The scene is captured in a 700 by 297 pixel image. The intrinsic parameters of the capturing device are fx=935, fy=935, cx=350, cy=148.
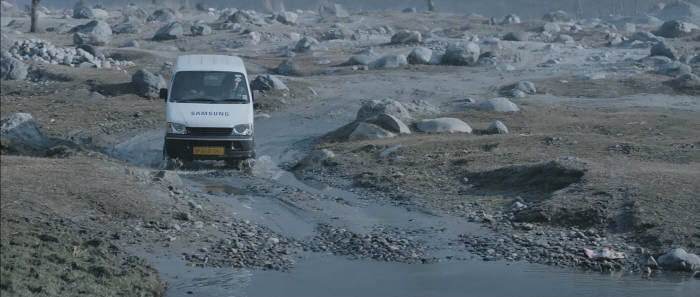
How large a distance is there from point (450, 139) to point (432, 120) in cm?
193

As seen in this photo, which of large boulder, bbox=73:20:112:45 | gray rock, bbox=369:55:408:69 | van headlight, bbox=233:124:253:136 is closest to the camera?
van headlight, bbox=233:124:253:136

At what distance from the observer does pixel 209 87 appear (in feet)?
60.6

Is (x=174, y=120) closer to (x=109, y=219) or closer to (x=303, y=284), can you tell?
(x=109, y=219)

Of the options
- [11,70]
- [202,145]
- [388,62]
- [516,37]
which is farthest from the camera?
[516,37]

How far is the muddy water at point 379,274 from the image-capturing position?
417 inches

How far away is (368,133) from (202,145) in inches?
201

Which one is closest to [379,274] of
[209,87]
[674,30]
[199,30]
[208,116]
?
[208,116]

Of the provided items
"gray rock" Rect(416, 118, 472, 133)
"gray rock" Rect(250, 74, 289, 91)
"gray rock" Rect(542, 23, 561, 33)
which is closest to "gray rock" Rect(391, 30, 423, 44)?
"gray rock" Rect(542, 23, 561, 33)

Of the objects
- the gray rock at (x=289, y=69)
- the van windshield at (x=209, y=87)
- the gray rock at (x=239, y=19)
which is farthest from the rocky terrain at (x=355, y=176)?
the gray rock at (x=239, y=19)

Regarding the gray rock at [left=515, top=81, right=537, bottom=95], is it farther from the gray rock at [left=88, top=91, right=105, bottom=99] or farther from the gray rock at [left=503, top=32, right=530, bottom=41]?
the gray rock at [left=503, top=32, right=530, bottom=41]

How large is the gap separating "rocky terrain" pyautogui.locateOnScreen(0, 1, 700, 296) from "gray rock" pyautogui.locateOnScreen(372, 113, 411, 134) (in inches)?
1.6

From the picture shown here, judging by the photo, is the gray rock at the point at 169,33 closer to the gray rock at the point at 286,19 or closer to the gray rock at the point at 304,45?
the gray rock at the point at 304,45

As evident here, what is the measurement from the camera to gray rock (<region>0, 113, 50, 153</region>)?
17.4 meters

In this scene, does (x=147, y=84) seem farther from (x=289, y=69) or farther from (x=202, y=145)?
(x=202, y=145)
